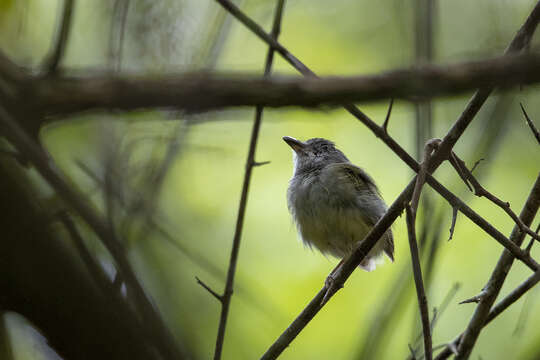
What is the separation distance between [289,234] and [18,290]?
6731mm

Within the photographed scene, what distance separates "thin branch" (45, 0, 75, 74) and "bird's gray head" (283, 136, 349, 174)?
13.0 feet

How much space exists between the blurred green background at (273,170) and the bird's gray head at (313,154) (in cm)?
49

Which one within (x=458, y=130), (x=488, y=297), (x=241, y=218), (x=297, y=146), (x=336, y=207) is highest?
(x=458, y=130)

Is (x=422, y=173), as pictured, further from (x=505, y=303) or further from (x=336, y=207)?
(x=336, y=207)

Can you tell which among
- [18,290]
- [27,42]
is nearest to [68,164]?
[27,42]

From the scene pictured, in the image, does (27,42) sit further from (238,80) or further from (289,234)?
(289,234)

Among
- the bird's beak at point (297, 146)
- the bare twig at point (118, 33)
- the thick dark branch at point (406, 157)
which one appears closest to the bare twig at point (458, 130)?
the thick dark branch at point (406, 157)

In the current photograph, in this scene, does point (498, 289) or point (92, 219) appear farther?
point (498, 289)

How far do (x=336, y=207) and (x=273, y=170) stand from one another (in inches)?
105

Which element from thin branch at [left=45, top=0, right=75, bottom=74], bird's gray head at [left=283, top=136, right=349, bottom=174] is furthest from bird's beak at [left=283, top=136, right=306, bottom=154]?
thin branch at [left=45, top=0, right=75, bottom=74]

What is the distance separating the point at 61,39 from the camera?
189cm

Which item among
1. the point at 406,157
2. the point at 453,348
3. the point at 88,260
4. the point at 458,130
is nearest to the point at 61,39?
the point at 88,260

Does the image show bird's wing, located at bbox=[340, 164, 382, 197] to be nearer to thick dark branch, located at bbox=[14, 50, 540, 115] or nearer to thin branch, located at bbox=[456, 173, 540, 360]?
thin branch, located at bbox=[456, 173, 540, 360]

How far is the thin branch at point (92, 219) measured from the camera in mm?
1521
